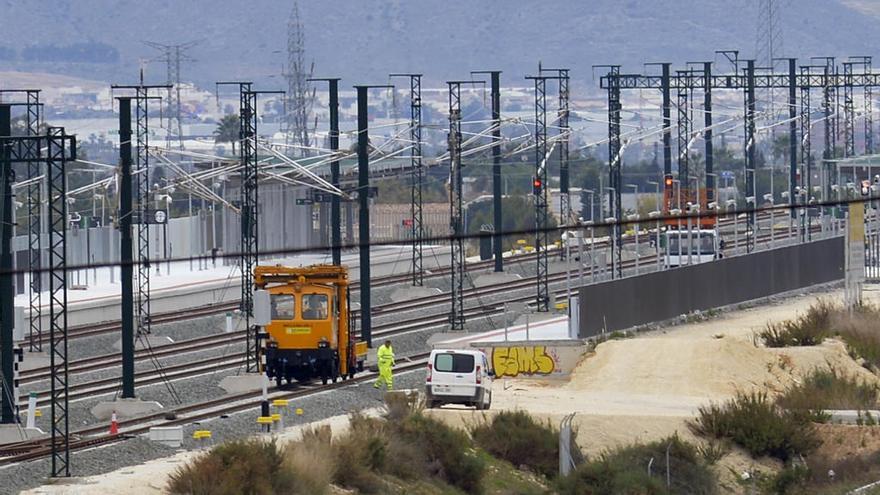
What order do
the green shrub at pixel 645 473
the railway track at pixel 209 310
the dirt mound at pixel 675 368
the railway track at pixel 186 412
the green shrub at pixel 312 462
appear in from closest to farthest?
1. the green shrub at pixel 312 462
2. the railway track at pixel 186 412
3. the green shrub at pixel 645 473
4. the dirt mound at pixel 675 368
5. the railway track at pixel 209 310

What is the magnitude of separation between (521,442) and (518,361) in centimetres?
1213

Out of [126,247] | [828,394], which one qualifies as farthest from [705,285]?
[126,247]

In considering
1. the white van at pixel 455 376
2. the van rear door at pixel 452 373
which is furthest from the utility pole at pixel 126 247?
the van rear door at pixel 452 373

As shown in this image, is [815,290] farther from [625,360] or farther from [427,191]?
[427,191]

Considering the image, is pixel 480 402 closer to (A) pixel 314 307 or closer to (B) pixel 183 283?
(A) pixel 314 307

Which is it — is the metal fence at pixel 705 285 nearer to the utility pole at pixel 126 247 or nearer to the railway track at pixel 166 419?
the railway track at pixel 166 419

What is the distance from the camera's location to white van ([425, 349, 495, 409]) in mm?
40062

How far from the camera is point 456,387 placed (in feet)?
132

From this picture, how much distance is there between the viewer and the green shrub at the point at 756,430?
40.1 m

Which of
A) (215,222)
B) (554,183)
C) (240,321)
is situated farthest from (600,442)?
(554,183)

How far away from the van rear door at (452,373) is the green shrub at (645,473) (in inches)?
150

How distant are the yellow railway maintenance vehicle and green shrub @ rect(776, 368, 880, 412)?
9.85m

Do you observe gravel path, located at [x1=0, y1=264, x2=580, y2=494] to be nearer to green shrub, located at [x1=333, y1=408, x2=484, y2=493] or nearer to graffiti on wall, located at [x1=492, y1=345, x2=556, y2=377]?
graffiti on wall, located at [x1=492, y1=345, x2=556, y2=377]

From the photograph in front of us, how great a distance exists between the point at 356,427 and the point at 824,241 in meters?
39.8
